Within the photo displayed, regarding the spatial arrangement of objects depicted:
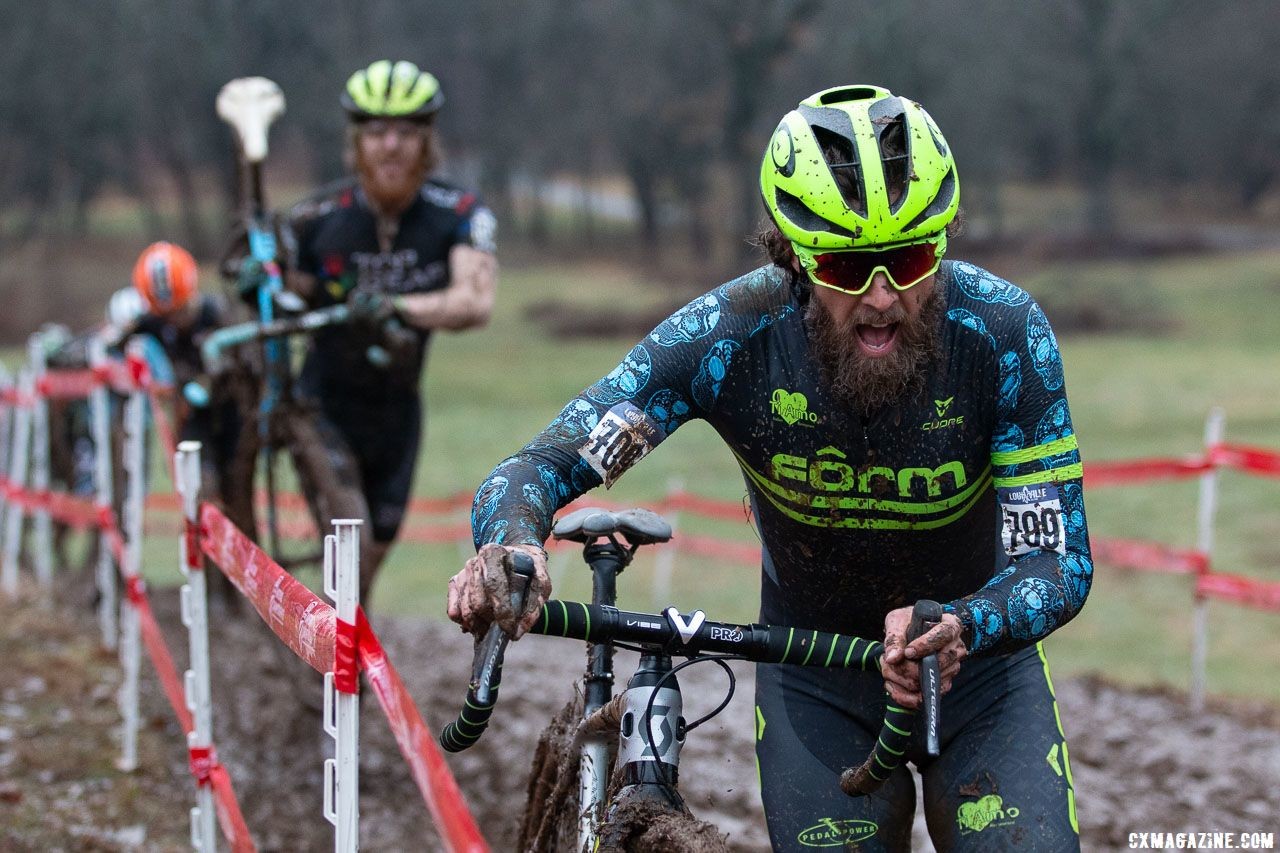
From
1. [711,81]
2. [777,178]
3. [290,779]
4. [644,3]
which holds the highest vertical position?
[644,3]

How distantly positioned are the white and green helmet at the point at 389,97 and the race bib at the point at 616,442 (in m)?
3.89

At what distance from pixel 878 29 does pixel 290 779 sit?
44.0m

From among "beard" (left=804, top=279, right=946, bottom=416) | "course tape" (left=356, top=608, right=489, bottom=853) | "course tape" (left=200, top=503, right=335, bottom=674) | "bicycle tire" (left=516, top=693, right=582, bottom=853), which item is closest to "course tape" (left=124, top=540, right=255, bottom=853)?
"course tape" (left=200, top=503, right=335, bottom=674)

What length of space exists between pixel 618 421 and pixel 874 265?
650 mm

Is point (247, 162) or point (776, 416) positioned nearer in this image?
point (776, 416)

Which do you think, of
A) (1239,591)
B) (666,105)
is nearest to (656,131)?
(666,105)

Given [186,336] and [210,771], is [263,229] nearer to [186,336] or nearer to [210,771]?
[210,771]

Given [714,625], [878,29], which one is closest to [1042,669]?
[714,625]

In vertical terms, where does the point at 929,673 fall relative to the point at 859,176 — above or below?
below

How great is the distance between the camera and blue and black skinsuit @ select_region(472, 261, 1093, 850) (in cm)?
320

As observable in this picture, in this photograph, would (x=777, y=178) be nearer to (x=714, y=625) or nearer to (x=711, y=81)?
(x=714, y=625)

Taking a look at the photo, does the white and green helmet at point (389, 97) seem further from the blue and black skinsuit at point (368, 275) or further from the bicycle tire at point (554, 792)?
the bicycle tire at point (554, 792)

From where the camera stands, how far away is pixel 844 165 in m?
3.18

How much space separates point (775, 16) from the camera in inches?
1841
